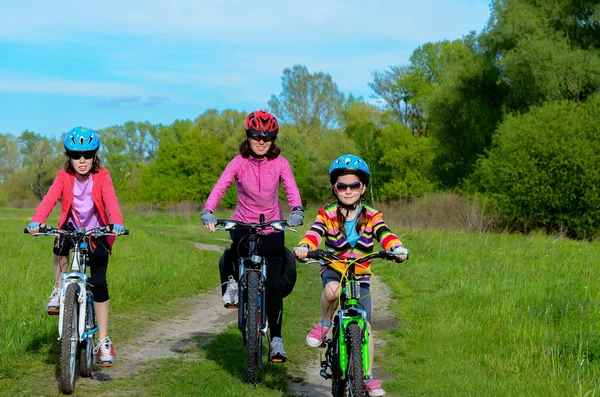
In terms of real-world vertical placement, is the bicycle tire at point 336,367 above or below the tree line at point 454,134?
below

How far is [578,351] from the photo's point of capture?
6.93 metres

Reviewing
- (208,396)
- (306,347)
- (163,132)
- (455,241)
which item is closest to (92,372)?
(208,396)

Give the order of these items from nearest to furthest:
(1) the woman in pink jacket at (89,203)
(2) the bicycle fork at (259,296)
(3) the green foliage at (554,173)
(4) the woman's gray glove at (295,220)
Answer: (4) the woman's gray glove at (295,220)
(1) the woman in pink jacket at (89,203)
(2) the bicycle fork at (259,296)
(3) the green foliage at (554,173)

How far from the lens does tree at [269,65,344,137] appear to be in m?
76.1

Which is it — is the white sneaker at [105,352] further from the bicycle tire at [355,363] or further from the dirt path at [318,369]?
the bicycle tire at [355,363]

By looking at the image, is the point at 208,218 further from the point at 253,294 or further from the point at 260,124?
the point at 260,124

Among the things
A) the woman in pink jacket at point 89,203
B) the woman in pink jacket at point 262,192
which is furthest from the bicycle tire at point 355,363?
the woman in pink jacket at point 89,203

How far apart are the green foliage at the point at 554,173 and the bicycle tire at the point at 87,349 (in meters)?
22.1

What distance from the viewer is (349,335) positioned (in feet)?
15.2

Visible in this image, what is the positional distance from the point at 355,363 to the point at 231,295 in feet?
6.70

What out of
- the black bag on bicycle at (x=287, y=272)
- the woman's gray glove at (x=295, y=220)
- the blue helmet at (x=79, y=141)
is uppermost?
the blue helmet at (x=79, y=141)

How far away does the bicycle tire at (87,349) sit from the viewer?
579 cm

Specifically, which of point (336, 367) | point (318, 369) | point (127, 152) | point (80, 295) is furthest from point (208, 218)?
point (127, 152)

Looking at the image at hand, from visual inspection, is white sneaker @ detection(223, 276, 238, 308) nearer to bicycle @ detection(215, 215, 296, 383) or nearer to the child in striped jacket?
bicycle @ detection(215, 215, 296, 383)
